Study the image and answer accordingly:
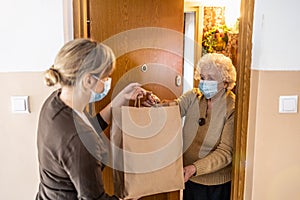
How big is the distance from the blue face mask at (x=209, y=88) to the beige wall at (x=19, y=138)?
34.3 inches

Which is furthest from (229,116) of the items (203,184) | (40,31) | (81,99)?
(40,31)

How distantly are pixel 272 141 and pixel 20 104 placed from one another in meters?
1.32

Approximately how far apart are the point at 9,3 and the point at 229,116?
1309 mm

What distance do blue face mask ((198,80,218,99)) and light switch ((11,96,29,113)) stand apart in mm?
981

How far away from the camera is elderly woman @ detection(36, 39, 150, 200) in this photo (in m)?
1.17

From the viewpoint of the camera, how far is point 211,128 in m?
1.89

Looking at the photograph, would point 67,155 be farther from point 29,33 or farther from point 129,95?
point 29,33

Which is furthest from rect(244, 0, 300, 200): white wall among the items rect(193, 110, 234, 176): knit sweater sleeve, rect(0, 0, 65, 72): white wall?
rect(0, 0, 65, 72): white wall

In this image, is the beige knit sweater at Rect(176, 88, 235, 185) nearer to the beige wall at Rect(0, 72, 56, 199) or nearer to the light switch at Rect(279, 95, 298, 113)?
the light switch at Rect(279, 95, 298, 113)

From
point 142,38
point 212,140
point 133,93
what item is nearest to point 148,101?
point 133,93

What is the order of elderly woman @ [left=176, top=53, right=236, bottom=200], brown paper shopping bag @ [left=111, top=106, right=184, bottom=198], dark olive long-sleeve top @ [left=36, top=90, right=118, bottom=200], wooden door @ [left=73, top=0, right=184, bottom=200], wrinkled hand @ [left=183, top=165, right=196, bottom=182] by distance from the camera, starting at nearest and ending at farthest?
1. dark olive long-sleeve top @ [left=36, top=90, right=118, bottom=200]
2. brown paper shopping bag @ [left=111, top=106, right=184, bottom=198]
3. wrinkled hand @ [left=183, top=165, right=196, bottom=182]
4. elderly woman @ [left=176, top=53, right=236, bottom=200]
5. wooden door @ [left=73, top=0, right=184, bottom=200]

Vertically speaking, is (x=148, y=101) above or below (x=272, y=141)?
above

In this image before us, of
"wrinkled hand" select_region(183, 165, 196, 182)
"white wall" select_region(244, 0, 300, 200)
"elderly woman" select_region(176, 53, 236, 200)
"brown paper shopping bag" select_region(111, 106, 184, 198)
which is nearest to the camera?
"brown paper shopping bag" select_region(111, 106, 184, 198)

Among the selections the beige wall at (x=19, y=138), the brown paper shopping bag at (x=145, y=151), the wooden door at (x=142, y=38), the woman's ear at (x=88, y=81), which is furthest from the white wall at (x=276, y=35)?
the beige wall at (x=19, y=138)
